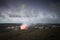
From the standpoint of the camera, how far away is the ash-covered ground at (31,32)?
5.52 metres

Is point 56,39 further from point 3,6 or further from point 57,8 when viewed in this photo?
Result: point 3,6

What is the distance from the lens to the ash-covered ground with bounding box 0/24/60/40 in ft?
18.1

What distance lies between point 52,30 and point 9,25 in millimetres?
1992

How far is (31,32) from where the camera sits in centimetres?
571

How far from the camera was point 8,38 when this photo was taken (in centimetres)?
545

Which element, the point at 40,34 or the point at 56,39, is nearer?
the point at 56,39

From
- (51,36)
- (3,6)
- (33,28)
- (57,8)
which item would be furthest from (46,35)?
(3,6)

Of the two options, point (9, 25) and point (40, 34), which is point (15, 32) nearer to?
point (9, 25)

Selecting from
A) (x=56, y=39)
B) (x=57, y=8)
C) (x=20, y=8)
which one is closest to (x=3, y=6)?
(x=20, y=8)

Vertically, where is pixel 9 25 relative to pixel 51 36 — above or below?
above

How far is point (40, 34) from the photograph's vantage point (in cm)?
597

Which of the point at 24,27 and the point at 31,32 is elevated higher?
the point at 24,27

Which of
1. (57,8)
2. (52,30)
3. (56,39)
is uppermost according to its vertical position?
(57,8)

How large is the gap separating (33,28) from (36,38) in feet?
1.67
